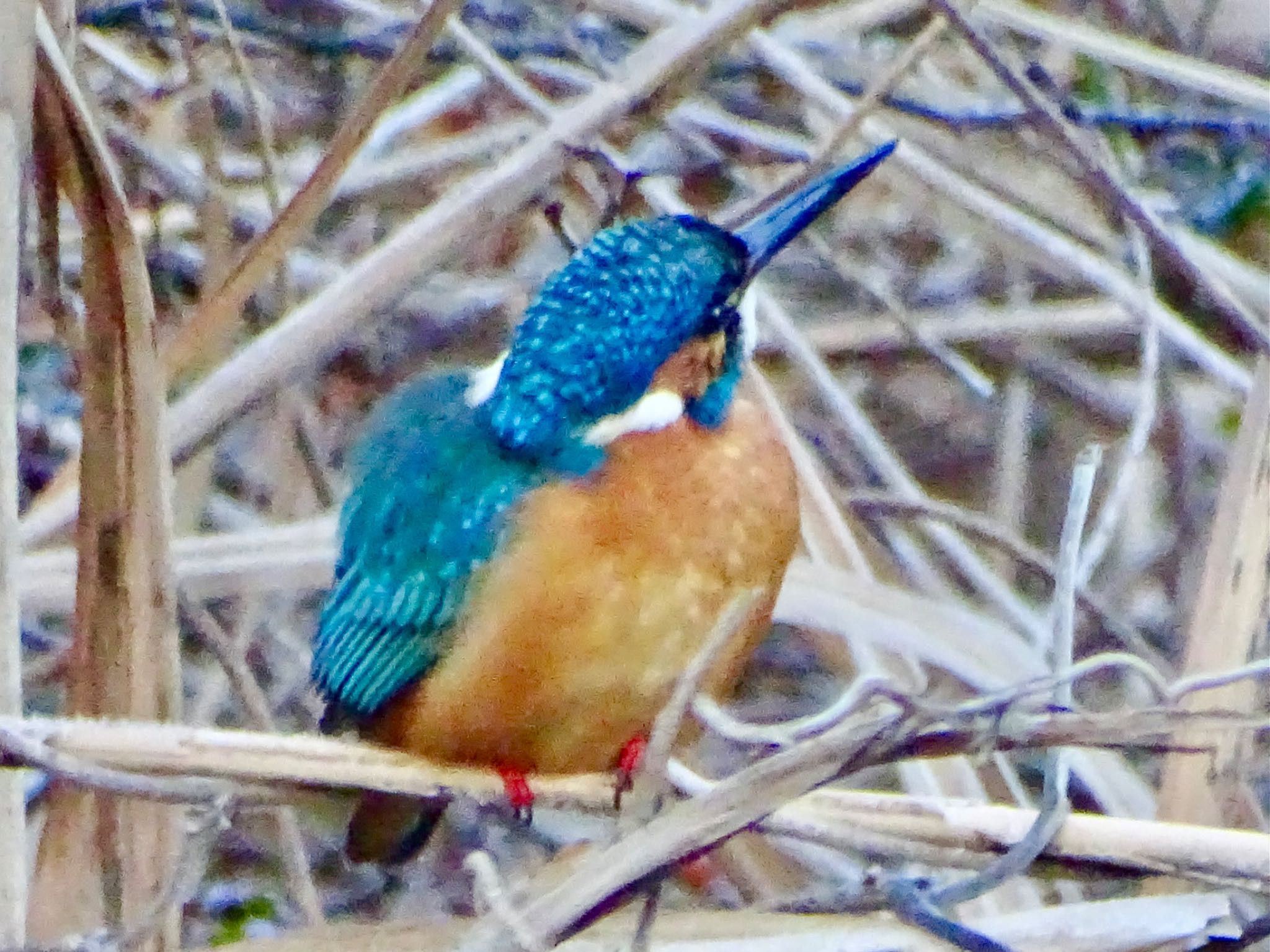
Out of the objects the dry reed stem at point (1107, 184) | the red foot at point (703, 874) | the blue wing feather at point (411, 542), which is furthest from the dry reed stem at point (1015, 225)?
the red foot at point (703, 874)

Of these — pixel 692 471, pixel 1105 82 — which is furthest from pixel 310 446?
pixel 1105 82

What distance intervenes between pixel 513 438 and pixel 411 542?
0.13 meters

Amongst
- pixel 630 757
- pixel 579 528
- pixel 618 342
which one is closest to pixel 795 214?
pixel 618 342

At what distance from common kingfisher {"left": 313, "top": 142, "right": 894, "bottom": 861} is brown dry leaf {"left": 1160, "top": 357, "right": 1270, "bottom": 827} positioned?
1.03ft

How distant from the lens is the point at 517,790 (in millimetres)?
1195

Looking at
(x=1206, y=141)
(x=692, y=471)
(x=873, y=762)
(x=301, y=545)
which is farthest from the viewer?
(x=1206, y=141)

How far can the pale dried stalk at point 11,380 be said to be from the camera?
993mm

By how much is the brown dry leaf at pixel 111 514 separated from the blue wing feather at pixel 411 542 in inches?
9.1

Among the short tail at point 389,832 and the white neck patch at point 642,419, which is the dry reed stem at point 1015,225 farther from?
the short tail at point 389,832

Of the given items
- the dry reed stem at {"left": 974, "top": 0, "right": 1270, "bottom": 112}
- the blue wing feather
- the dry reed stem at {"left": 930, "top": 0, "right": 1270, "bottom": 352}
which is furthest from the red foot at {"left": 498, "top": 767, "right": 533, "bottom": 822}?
the dry reed stem at {"left": 974, "top": 0, "right": 1270, "bottom": 112}

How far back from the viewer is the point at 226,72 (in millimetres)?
2168

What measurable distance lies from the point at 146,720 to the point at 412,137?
1474 millimetres

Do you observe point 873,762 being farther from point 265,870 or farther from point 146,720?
point 265,870

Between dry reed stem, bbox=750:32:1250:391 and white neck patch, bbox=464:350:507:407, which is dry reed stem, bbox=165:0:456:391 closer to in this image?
white neck patch, bbox=464:350:507:407
